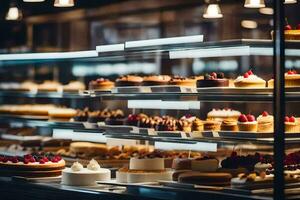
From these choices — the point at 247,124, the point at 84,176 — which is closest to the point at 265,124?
the point at 247,124

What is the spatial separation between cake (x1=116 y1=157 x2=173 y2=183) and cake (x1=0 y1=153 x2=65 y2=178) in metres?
0.90

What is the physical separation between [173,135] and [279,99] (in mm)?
1551

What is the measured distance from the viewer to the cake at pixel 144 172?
6781 mm

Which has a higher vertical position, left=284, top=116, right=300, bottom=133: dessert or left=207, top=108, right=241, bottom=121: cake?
left=207, top=108, right=241, bottom=121: cake

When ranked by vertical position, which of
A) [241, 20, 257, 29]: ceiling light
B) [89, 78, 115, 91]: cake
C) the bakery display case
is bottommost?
the bakery display case

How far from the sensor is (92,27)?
39.0ft

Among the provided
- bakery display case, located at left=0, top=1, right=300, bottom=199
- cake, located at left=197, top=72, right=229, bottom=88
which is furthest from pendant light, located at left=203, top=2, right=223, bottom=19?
cake, located at left=197, top=72, right=229, bottom=88

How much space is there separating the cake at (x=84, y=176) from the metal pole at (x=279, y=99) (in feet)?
6.20

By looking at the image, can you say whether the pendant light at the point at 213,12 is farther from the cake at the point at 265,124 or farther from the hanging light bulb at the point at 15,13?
the hanging light bulb at the point at 15,13

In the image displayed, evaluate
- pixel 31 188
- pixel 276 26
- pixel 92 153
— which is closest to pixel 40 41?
pixel 92 153

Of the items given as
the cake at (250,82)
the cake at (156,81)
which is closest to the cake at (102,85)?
the cake at (156,81)

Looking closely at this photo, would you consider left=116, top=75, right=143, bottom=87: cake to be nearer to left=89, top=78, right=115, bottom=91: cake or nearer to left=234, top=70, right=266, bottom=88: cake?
left=89, top=78, right=115, bottom=91: cake

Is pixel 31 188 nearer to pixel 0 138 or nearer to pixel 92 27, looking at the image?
pixel 0 138

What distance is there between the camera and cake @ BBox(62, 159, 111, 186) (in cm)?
705
